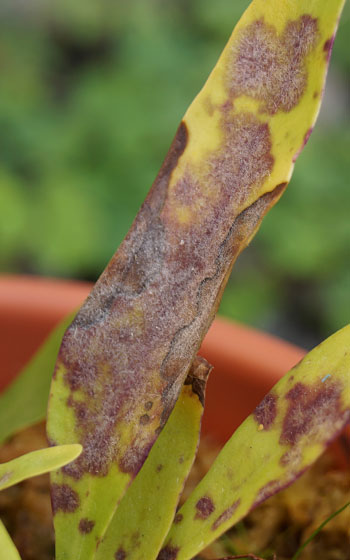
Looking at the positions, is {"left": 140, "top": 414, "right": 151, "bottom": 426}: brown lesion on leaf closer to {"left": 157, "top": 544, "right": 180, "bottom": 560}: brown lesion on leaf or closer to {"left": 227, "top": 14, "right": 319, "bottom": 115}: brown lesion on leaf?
{"left": 157, "top": 544, "right": 180, "bottom": 560}: brown lesion on leaf

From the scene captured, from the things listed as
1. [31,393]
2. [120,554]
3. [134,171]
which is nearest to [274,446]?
[120,554]

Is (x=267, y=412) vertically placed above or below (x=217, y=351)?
above

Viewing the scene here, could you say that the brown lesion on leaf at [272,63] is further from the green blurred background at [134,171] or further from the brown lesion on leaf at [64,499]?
the green blurred background at [134,171]

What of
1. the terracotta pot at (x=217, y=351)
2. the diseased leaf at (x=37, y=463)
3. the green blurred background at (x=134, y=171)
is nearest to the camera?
the diseased leaf at (x=37, y=463)

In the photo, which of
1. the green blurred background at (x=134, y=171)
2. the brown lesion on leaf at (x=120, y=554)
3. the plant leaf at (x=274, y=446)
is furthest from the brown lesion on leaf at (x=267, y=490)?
the green blurred background at (x=134, y=171)

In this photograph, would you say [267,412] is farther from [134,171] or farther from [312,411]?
[134,171]

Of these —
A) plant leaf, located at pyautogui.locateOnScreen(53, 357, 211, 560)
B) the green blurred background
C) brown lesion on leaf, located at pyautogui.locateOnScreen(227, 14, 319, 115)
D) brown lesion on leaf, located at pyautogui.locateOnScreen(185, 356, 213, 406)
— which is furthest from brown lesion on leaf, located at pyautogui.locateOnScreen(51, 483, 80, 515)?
the green blurred background

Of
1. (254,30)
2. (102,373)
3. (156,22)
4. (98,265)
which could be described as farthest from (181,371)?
(156,22)
